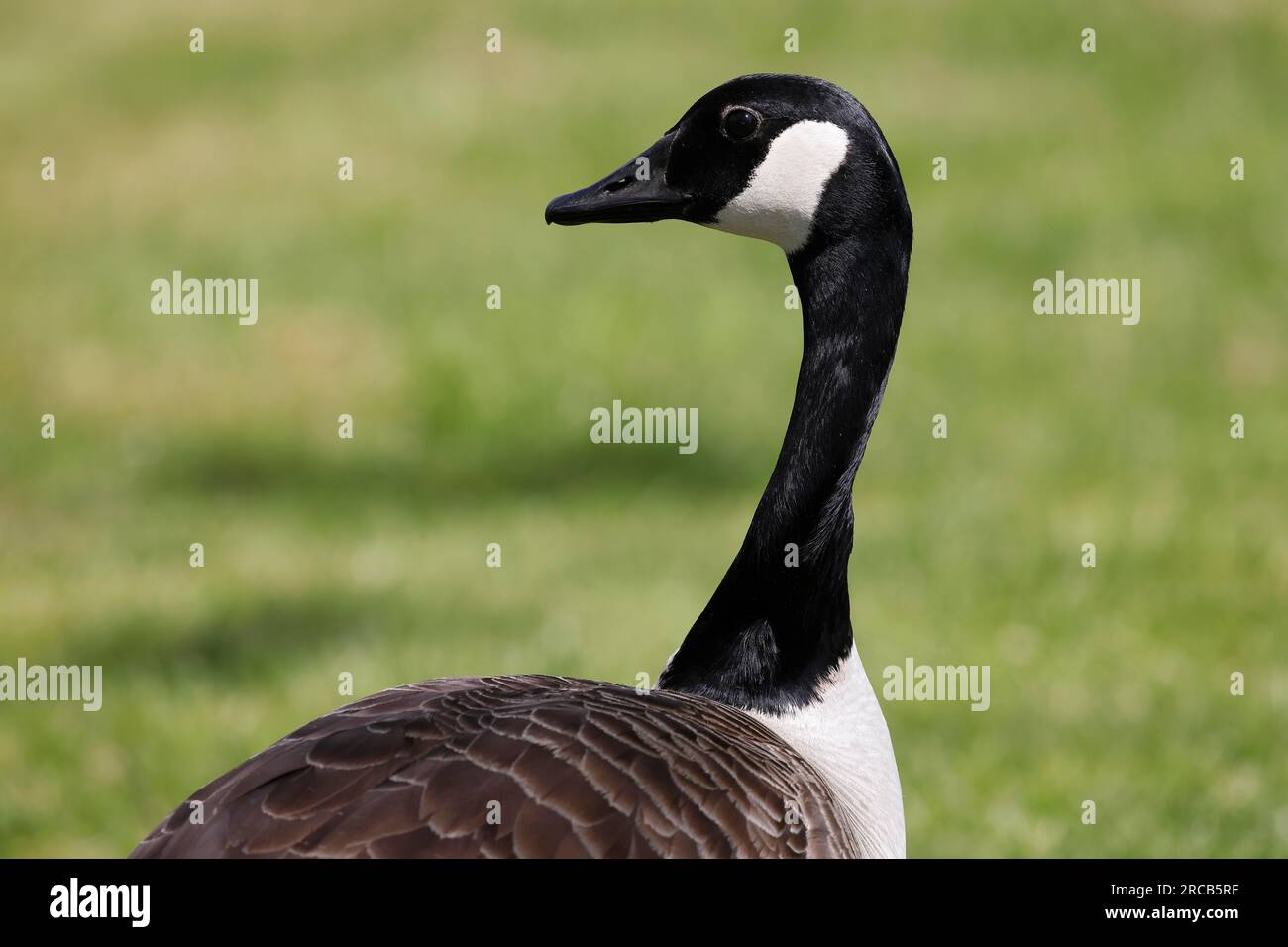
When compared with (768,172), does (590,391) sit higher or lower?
lower

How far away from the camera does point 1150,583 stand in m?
7.65

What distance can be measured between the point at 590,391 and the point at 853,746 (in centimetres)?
650

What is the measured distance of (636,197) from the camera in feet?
12.8

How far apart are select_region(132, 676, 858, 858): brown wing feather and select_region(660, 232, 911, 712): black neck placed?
43 centimetres

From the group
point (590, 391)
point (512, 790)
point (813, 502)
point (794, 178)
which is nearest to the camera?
point (512, 790)

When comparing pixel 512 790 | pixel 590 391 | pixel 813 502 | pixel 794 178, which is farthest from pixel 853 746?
pixel 590 391

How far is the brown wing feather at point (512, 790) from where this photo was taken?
292 centimetres

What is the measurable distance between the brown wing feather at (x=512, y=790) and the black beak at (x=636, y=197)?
4.08 feet

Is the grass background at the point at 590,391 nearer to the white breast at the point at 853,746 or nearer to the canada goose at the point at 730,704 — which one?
the white breast at the point at 853,746

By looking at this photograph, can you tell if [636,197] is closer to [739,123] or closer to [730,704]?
[739,123]

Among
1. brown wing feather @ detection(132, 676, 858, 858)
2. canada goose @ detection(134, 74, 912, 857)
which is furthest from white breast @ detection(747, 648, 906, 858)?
brown wing feather @ detection(132, 676, 858, 858)

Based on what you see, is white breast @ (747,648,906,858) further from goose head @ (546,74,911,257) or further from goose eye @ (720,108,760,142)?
goose eye @ (720,108,760,142)

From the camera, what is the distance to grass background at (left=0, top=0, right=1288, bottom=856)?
6.30m

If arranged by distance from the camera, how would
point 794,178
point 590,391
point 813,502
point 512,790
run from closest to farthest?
1. point 512,790
2. point 794,178
3. point 813,502
4. point 590,391
